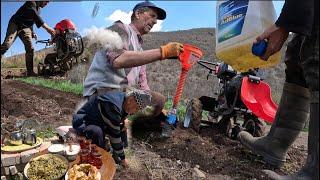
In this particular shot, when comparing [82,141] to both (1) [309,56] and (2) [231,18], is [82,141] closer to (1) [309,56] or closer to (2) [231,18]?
(2) [231,18]

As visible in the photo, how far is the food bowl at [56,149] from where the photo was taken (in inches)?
111

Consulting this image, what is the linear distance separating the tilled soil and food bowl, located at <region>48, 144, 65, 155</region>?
0.69 meters

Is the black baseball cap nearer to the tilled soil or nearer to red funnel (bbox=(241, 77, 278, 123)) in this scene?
the tilled soil

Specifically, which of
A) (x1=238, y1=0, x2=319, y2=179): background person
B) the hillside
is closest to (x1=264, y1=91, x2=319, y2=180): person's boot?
(x1=238, y1=0, x2=319, y2=179): background person

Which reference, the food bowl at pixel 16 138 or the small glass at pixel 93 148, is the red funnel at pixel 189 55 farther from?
the food bowl at pixel 16 138

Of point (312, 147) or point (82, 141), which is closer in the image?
point (312, 147)

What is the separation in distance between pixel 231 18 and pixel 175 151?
2340mm

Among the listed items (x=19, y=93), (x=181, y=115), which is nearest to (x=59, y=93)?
(x=19, y=93)

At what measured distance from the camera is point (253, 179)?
3912 millimetres

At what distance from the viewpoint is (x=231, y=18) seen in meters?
2.33

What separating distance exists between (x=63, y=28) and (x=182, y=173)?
9.72ft

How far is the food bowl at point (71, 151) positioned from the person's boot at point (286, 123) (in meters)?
1.09

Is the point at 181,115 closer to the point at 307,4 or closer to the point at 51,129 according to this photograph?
the point at 51,129

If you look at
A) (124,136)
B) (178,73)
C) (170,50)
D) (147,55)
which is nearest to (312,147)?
(170,50)
